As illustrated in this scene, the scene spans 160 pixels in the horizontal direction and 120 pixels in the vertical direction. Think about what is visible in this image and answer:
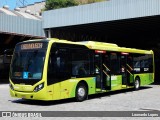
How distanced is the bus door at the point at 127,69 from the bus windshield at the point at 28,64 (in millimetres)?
6775

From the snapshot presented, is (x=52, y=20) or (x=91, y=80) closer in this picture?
(x=91, y=80)

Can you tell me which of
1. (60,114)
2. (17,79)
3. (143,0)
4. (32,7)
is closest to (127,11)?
(143,0)

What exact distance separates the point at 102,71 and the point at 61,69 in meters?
3.39

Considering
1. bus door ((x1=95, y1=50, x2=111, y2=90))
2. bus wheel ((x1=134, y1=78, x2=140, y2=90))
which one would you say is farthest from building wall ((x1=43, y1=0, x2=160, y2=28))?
bus door ((x1=95, y1=50, x2=111, y2=90))

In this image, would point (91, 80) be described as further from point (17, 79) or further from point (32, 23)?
point (32, 23)

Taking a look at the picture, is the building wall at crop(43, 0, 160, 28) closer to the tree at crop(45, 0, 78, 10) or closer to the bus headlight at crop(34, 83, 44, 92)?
the bus headlight at crop(34, 83, 44, 92)

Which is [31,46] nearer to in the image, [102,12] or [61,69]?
[61,69]

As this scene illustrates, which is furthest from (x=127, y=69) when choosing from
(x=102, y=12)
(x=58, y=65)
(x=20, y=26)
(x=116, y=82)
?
(x=20, y=26)

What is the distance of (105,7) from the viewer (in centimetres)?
2420

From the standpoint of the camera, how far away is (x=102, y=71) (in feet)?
51.9

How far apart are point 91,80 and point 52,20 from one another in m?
13.7

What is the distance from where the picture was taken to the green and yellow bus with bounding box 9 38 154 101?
40.3 ft

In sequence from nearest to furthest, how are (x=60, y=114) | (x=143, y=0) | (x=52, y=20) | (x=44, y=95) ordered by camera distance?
(x=60, y=114)
(x=44, y=95)
(x=143, y=0)
(x=52, y=20)

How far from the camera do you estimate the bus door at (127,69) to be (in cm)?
1814
